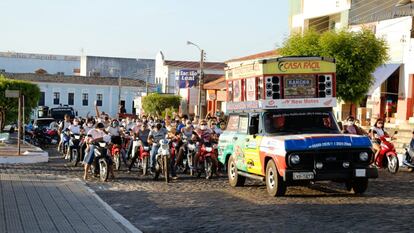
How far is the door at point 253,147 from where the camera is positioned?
1628 centimetres


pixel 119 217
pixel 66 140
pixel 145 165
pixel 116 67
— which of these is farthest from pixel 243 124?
pixel 116 67

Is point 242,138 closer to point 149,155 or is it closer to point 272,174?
point 272,174

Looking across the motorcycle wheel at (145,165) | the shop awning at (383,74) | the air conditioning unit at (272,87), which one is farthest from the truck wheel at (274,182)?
Answer: the shop awning at (383,74)

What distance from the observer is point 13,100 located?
140 feet

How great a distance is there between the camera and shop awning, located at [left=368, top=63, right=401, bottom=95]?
113 feet

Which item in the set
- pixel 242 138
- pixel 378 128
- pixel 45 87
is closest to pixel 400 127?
pixel 378 128

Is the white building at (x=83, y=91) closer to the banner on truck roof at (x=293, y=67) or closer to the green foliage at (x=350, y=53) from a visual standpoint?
the green foliage at (x=350, y=53)

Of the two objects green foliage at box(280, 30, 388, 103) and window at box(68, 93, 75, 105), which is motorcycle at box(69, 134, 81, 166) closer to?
green foliage at box(280, 30, 388, 103)

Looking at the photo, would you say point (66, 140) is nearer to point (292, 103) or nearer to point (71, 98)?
point (292, 103)

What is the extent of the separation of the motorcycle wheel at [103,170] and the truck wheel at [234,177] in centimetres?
359

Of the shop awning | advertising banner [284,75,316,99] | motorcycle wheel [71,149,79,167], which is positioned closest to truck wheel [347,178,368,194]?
advertising banner [284,75,316,99]

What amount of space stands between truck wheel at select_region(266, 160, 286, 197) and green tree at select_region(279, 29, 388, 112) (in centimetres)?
1738

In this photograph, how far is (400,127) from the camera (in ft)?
102

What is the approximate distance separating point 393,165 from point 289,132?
680 centimetres
